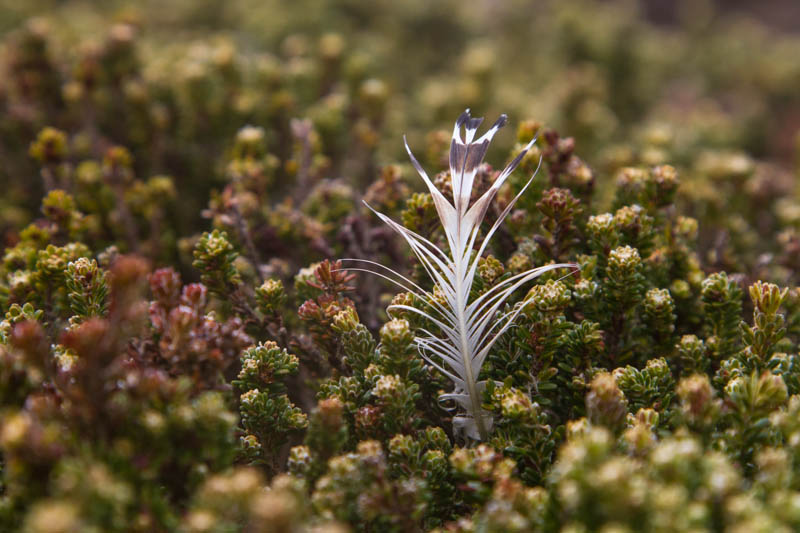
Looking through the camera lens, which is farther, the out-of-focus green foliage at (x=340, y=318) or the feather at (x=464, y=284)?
the feather at (x=464, y=284)

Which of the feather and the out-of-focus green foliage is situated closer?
the out-of-focus green foliage

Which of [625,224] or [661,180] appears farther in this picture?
[661,180]

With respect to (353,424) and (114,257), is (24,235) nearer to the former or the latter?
(114,257)

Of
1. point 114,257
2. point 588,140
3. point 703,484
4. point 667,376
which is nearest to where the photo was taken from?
point 703,484

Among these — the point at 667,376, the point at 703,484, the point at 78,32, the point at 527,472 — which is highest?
the point at 78,32

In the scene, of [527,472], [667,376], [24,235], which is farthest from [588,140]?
[24,235]

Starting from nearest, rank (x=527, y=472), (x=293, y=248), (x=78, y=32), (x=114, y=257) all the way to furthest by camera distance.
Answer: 1. (x=527, y=472)
2. (x=114, y=257)
3. (x=293, y=248)
4. (x=78, y=32)

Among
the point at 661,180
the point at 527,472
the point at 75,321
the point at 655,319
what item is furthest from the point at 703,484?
the point at 75,321

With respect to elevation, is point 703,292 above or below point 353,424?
above
